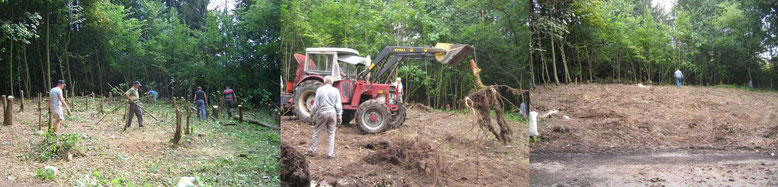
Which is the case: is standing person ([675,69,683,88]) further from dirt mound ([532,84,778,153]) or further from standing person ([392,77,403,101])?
standing person ([392,77,403,101])

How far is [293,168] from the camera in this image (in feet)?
9.05

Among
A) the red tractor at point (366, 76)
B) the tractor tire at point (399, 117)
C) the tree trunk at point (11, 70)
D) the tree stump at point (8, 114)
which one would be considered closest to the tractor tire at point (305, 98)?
the red tractor at point (366, 76)

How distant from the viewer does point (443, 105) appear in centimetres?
276

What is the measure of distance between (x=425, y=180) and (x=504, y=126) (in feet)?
2.56

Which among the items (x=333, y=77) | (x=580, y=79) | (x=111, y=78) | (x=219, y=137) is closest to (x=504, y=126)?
(x=333, y=77)

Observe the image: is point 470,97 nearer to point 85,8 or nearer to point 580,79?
point 580,79

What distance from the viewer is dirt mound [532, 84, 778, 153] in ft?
14.9

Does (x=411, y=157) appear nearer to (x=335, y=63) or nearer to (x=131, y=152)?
(x=335, y=63)

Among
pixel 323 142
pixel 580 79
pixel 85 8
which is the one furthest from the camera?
pixel 580 79

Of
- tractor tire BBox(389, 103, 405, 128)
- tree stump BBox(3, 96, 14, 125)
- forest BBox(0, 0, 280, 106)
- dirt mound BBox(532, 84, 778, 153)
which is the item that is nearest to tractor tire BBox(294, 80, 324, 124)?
forest BBox(0, 0, 280, 106)

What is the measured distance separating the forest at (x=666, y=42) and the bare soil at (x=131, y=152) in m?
2.79

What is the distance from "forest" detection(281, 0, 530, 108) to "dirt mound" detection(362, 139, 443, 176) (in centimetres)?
27

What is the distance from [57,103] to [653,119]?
5.94 m

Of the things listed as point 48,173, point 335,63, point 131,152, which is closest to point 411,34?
point 335,63
